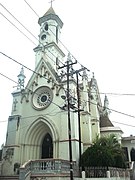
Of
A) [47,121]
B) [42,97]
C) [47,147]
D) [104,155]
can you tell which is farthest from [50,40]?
[104,155]

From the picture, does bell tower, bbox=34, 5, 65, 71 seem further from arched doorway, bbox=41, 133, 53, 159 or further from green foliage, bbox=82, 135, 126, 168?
green foliage, bbox=82, 135, 126, 168

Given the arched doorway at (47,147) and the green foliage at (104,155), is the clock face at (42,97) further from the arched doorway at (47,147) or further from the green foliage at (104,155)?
the green foliage at (104,155)

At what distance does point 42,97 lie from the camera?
3019 centimetres

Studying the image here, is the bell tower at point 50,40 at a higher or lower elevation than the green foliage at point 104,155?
higher

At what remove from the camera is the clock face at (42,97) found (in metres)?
29.0

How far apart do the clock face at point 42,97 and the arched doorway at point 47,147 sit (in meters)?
4.15

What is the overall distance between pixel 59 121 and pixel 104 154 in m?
7.42

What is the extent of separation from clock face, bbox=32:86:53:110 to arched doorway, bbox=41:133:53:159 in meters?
4.15

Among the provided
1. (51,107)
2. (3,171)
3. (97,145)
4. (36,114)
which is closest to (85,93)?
(51,107)

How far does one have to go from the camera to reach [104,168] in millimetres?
19062

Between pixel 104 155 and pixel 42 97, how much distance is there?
12588 mm

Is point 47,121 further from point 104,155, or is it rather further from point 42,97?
point 104,155

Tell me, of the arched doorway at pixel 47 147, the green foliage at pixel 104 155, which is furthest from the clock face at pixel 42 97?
the green foliage at pixel 104 155

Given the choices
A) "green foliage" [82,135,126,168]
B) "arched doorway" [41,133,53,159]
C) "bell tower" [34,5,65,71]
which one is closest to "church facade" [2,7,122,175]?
"arched doorway" [41,133,53,159]
